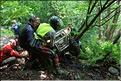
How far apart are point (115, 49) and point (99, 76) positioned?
1.05 m

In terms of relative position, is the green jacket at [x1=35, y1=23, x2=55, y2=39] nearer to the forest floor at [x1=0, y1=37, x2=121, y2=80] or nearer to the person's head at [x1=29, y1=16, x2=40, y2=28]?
the person's head at [x1=29, y1=16, x2=40, y2=28]

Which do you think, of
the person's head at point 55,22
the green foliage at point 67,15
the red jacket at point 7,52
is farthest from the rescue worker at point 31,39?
the red jacket at point 7,52

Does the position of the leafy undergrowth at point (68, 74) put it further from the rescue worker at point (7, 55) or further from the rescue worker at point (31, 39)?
the rescue worker at point (31, 39)

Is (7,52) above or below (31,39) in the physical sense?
below

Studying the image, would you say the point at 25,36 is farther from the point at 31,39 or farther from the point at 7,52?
the point at 7,52

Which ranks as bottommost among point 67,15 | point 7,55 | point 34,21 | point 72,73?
point 72,73

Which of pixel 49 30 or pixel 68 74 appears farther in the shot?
pixel 68 74

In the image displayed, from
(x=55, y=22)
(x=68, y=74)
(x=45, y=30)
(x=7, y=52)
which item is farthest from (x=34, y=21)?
(x=68, y=74)

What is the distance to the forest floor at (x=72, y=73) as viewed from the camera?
7086 millimetres

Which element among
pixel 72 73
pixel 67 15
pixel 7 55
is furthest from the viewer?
pixel 67 15

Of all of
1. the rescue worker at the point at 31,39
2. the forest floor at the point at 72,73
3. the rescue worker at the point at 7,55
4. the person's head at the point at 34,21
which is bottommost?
the forest floor at the point at 72,73

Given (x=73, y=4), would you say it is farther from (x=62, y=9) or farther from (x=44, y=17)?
(x=44, y=17)

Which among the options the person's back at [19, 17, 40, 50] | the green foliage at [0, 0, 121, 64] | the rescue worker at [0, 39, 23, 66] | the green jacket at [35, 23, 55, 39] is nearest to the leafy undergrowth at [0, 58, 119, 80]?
the rescue worker at [0, 39, 23, 66]

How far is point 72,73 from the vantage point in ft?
25.3
